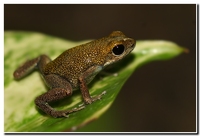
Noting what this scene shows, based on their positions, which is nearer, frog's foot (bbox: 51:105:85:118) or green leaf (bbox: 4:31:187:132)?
green leaf (bbox: 4:31:187:132)

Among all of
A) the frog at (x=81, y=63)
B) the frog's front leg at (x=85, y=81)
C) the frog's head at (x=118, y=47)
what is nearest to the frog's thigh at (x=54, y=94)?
the frog at (x=81, y=63)

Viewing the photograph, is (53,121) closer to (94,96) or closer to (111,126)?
(94,96)

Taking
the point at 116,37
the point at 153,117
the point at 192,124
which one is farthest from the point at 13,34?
the point at 192,124

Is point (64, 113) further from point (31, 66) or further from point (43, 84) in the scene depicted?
point (31, 66)

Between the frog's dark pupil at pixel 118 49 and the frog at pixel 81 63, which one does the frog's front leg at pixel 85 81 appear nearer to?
the frog at pixel 81 63

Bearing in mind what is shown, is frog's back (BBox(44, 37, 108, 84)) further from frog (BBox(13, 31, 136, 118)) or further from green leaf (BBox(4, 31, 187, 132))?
green leaf (BBox(4, 31, 187, 132))

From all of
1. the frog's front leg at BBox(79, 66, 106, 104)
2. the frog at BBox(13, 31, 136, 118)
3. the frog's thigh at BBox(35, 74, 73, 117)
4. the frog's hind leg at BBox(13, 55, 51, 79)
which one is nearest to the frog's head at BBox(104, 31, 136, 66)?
the frog at BBox(13, 31, 136, 118)

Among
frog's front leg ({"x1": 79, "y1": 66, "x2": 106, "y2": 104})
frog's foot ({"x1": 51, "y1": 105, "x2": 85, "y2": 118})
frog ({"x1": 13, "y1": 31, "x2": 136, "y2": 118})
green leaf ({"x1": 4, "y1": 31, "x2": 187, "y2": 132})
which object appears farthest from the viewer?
frog ({"x1": 13, "y1": 31, "x2": 136, "y2": 118})
